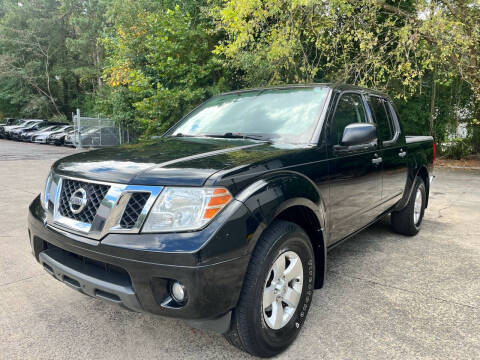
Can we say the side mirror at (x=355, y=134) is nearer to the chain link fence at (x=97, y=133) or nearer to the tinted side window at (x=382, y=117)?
the tinted side window at (x=382, y=117)

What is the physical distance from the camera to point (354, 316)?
2.71 metres

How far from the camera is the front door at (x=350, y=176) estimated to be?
9.37 ft

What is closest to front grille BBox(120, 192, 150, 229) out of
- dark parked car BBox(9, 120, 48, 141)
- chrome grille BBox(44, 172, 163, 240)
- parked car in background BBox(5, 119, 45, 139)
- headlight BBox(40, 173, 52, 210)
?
chrome grille BBox(44, 172, 163, 240)

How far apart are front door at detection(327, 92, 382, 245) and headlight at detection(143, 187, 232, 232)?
4.02 feet

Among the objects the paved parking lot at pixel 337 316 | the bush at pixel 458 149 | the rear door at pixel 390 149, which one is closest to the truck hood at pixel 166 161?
the paved parking lot at pixel 337 316

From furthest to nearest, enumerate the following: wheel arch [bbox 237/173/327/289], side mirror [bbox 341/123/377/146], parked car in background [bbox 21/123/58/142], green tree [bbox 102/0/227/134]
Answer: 1. parked car in background [bbox 21/123/58/142]
2. green tree [bbox 102/0/227/134]
3. side mirror [bbox 341/123/377/146]
4. wheel arch [bbox 237/173/327/289]

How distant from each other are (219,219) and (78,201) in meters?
0.89

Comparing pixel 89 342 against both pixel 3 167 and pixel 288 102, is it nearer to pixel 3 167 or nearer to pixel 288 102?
pixel 288 102

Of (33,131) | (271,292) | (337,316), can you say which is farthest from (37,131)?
(271,292)

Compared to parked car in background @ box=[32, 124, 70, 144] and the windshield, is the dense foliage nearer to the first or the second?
parked car in background @ box=[32, 124, 70, 144]

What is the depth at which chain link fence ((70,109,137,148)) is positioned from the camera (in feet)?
63.2

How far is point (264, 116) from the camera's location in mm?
3115

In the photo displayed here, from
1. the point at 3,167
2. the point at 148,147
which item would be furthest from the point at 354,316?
the point at 3,167

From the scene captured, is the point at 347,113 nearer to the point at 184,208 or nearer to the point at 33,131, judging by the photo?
the point at 184,208
